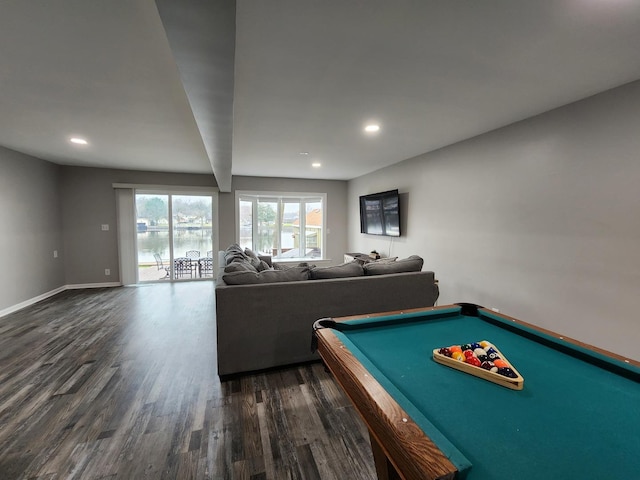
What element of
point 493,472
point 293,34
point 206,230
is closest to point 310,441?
point 493,472

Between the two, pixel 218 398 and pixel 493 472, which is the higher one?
pixel 493 472

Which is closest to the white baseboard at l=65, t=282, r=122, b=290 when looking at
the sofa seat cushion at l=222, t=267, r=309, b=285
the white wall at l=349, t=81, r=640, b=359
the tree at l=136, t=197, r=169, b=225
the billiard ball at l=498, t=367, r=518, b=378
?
the tree at l=136, t=197, r=169, b=225

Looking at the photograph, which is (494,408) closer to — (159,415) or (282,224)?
(159,415)

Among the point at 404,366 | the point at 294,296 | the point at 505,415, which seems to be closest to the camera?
the point at 505,415

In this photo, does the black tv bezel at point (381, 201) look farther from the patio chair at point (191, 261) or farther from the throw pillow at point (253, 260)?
the patio chair at point (191, 261)

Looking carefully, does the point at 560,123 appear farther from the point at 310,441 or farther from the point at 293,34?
the point at 310,441

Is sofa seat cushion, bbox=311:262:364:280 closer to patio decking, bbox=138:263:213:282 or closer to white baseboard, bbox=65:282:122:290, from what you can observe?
patio decking, bbox=138:263:213:282

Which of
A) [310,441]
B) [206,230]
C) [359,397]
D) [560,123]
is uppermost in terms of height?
[560,123]

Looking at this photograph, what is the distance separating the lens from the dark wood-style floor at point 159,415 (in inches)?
59.6

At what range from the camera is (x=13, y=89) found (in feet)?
7.14

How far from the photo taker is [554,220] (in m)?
2.58

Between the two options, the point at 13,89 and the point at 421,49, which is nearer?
the point at 421,49

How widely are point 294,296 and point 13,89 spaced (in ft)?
9.36

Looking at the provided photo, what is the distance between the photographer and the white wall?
6.98ft
